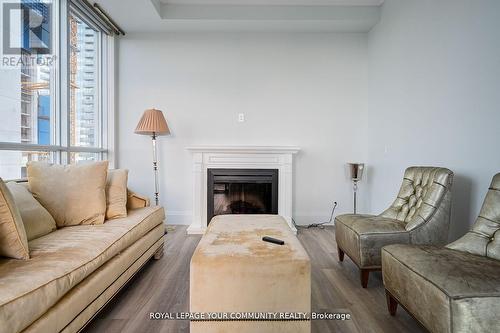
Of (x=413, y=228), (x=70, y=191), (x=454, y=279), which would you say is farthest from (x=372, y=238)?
(x=70, y=191)

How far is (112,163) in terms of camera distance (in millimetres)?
3586

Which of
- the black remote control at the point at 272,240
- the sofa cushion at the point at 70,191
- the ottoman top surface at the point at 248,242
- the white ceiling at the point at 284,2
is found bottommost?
the ottoman top surface at the point at 248,242

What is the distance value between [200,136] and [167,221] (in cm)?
132

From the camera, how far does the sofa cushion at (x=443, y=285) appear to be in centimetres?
102

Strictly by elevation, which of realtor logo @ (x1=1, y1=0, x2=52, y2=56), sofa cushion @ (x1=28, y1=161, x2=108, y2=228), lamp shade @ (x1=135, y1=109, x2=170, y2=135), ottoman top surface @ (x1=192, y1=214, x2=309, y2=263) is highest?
realtor logo @ (x1=1, y1=0, x2=52, y2=56)

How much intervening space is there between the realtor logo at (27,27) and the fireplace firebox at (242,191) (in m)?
2.18

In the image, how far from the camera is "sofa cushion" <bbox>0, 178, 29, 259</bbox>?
1.27 metres

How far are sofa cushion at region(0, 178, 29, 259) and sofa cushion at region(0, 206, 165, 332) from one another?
4 centimetres

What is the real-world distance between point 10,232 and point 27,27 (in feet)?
6.95

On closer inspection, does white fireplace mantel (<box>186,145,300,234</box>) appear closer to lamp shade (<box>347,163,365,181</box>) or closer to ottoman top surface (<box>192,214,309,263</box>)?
lamp shade (<box>347,163,365,181</box>)

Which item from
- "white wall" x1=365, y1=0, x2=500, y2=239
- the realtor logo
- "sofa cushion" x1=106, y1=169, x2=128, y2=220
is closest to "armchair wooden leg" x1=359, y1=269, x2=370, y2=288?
"white wall" x1=365, y1=0, x2=500, y2=239

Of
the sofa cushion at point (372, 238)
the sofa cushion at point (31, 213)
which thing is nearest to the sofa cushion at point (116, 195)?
the sofa cushion at point (31, 213)

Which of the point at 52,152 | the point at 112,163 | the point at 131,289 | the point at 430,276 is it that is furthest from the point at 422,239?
the point at 112,163

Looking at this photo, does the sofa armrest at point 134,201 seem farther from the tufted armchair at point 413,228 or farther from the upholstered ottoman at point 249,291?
the tufted armchair at point 413,228
